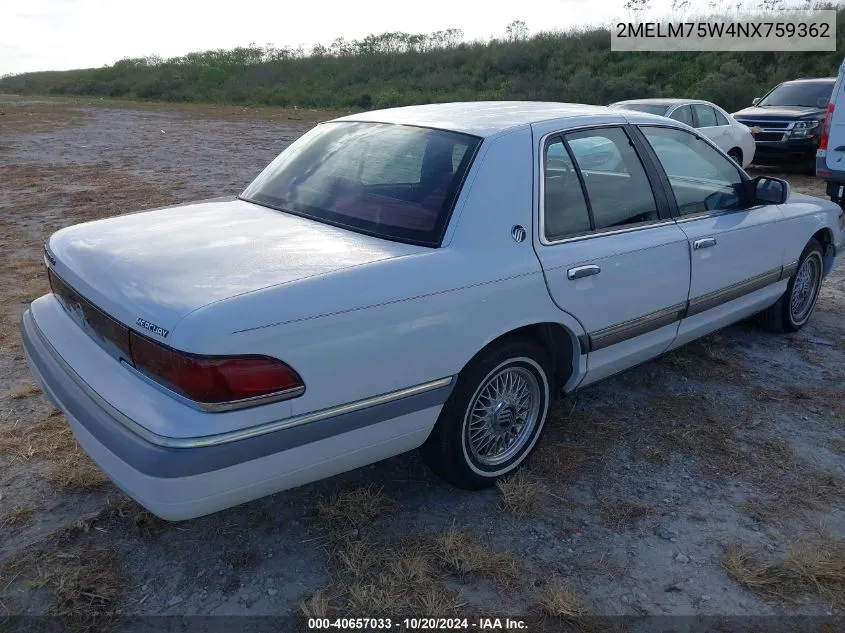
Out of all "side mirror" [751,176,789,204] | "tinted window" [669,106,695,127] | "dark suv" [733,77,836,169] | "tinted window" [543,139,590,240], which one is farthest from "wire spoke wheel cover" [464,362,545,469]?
"dark suv" [733,77,836,169]

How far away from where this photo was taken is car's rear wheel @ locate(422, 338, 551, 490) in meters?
2.98

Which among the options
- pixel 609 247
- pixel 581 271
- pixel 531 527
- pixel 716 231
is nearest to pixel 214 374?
pixel 531 527

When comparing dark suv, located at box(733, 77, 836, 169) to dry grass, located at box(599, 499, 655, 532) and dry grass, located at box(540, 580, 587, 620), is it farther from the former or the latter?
dry grass, located at box(540, 580, 587, 620)

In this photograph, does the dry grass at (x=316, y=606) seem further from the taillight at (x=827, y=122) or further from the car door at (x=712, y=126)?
the car door at (x=712, y=126)

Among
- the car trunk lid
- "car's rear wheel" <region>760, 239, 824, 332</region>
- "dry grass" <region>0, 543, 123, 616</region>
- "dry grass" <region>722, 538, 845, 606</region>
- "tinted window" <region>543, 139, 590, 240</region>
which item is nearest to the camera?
the car trunk lid

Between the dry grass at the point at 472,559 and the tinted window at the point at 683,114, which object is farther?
the tinted window at the point at 683,114

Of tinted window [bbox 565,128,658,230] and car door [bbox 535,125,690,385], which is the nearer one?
car door [bbox 535,125,690,385]

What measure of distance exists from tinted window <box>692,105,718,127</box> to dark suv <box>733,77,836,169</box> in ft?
5.43

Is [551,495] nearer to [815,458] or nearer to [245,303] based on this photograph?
[815,458]

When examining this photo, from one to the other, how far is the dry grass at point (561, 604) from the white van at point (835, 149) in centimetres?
824

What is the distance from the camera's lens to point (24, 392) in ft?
13.3

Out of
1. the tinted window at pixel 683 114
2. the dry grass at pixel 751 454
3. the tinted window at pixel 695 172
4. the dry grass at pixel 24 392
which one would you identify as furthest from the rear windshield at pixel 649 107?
the dry grass at pixel 24 392

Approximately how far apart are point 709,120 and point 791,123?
1.94 metres

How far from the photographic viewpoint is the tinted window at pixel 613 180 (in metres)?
3.47
